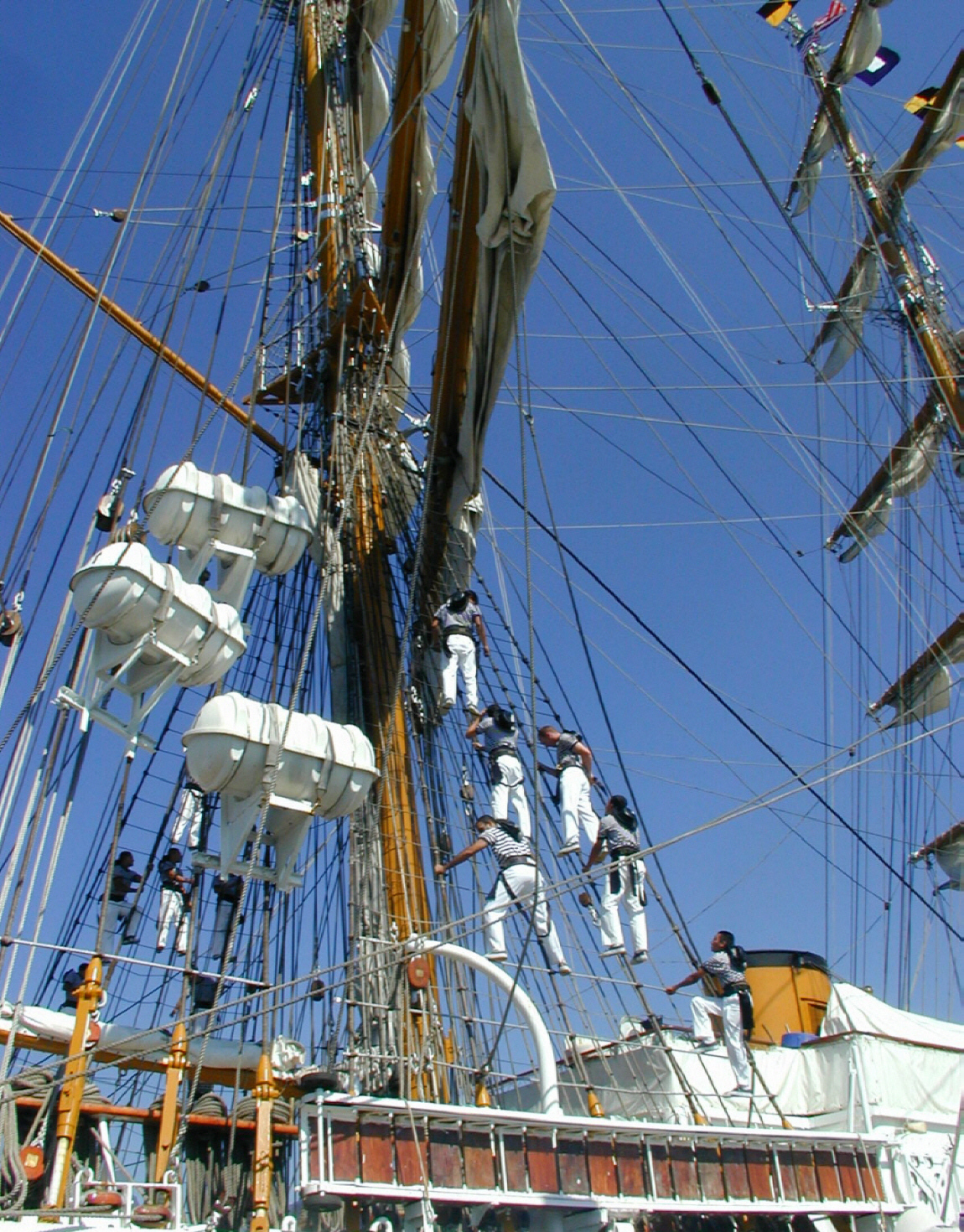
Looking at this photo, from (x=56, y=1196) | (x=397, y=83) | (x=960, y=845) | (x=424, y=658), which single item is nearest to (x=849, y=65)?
(x=397, y=83)

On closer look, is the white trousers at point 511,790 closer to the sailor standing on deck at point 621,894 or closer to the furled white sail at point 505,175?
the sailor standing on deck at point 621,894

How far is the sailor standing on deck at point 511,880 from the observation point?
795 cm

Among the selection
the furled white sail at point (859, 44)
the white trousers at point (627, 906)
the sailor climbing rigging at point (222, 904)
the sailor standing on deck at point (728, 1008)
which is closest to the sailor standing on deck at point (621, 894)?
the white trousers at point (627, 906)

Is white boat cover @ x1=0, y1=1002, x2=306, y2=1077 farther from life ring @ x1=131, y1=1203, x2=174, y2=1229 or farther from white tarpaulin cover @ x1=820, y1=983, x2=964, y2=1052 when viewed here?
white tarpaulin cover @ x1=820, y1=983, x2=964, y2=1052

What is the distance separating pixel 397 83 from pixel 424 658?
5.90 metres

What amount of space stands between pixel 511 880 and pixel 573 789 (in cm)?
112

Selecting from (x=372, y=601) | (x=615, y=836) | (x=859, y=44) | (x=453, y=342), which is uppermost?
(x=859, y=44)

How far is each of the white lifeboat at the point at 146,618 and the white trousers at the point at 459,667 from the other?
88.6 inches

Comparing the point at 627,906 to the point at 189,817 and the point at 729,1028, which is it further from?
the point at 189,817

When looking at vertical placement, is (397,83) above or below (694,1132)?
above

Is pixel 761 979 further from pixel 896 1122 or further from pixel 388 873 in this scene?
pixel 388 873

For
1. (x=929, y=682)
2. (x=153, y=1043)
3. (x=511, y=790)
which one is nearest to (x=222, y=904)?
(x=153, y=1043)

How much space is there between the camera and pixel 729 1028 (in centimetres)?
841

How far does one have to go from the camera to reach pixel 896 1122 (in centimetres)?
888
